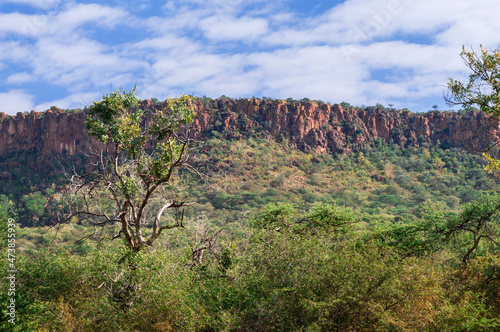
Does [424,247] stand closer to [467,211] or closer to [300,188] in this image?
[467,211]

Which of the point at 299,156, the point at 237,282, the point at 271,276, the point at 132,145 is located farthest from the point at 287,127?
the point at 271,276

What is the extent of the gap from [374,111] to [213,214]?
186ft

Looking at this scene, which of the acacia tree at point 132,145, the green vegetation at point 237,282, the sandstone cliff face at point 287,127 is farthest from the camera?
the sandstone cliff face at point 287,127

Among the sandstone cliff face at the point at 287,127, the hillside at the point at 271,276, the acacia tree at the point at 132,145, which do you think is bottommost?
the hillside at the point at 271,276

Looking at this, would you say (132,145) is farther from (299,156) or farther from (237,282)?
(299,156)

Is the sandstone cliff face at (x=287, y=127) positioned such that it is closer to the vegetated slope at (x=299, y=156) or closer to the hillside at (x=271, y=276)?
the vegetated slope at (x=299, y=156)

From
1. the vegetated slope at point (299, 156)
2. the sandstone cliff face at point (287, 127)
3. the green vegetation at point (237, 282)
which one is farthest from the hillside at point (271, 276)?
the sandstone cliff face at point (287, 127)

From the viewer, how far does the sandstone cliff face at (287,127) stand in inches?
3270

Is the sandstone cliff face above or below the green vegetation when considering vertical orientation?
above

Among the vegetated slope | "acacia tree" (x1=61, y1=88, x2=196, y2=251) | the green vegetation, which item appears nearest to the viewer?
the green vegetation

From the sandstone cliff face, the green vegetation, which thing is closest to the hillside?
the green vegetation

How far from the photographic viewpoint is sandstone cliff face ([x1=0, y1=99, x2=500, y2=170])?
3270 inches

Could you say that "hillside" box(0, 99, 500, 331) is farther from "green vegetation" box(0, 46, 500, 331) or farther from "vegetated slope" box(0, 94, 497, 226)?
"vegetated slope" box(0, 94, 497, 226)

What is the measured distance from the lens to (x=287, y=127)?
84562mm
